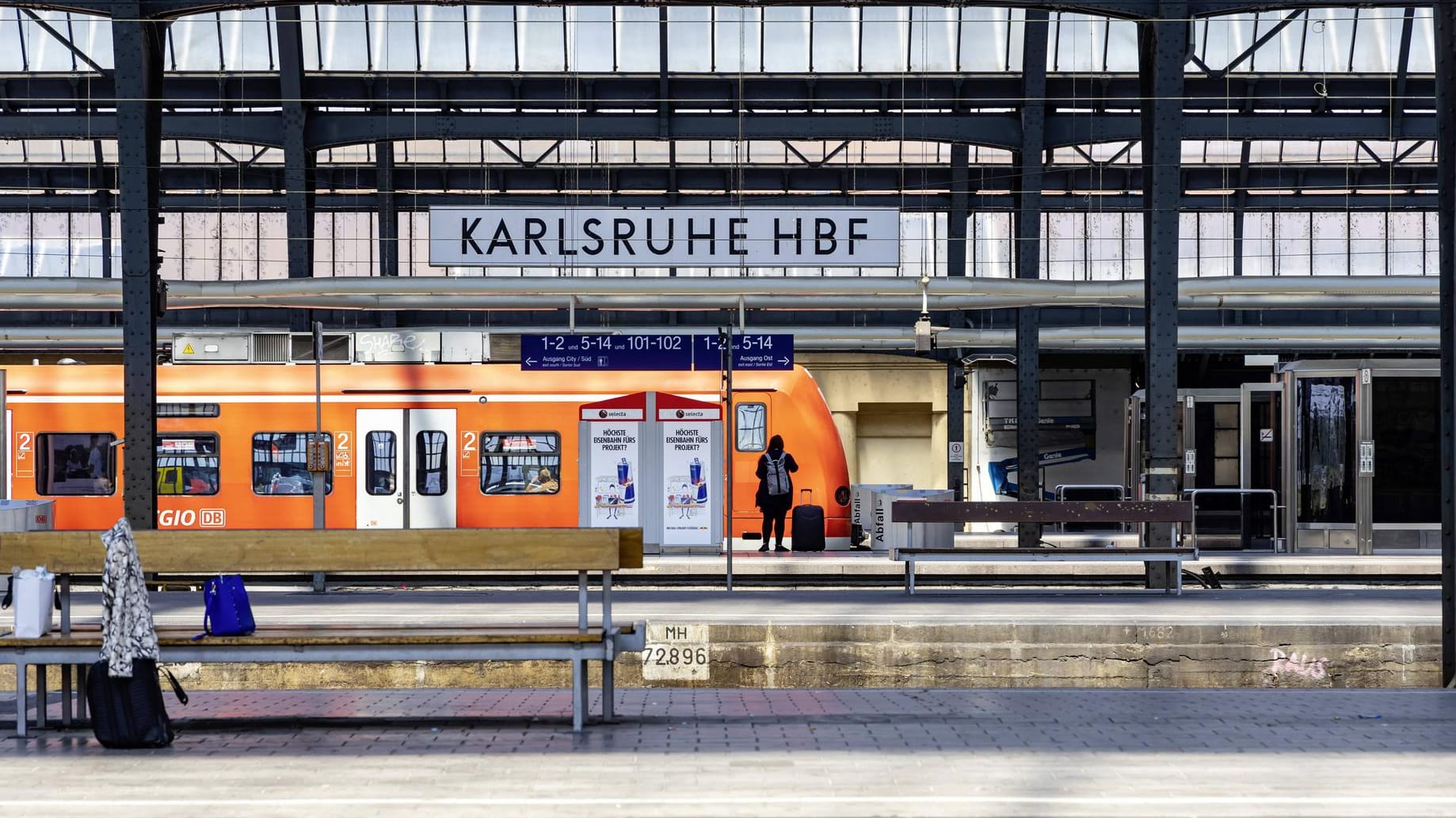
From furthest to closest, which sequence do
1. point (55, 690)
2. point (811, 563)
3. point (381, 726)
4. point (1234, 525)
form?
point (1234, 525) → point (811, 563) → point (55, 690) → point (381, 726)

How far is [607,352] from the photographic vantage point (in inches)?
759

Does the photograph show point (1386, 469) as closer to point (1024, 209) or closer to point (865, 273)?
point (1024, 209)

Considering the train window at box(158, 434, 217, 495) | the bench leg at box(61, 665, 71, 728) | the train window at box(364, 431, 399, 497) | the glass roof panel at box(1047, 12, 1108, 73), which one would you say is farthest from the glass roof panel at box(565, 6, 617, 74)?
the bench leg at box(61, 665, 71, 728)

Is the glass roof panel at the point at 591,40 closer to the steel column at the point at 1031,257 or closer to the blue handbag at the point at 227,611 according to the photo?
the steel column at the point at 1031,257

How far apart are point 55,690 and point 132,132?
301 inches

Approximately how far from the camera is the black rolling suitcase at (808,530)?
2127cm

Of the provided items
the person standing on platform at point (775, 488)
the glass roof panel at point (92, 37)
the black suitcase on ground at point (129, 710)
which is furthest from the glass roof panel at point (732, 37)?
the black suitcase on ground at point (129, 710)

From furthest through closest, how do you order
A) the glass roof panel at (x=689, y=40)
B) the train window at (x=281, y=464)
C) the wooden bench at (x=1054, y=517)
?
1. the glass roof panel at (x=689, y=40)
2. the train window at (x=281, y=464)
3. the wooden bench at (x=1054, y=517)

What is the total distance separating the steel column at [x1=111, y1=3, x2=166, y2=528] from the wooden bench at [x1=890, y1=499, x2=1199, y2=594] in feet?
26.0

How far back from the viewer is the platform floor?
6.34m

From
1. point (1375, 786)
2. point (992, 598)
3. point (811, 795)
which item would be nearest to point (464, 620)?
point (992, 598)

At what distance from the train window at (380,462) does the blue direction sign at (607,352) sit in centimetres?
276

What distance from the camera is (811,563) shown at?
19156 mm

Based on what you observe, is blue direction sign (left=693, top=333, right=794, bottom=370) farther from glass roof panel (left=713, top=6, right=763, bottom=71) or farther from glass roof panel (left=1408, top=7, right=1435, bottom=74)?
glass roof panel (left=1408, top=7, right=1435, bottom=74)
